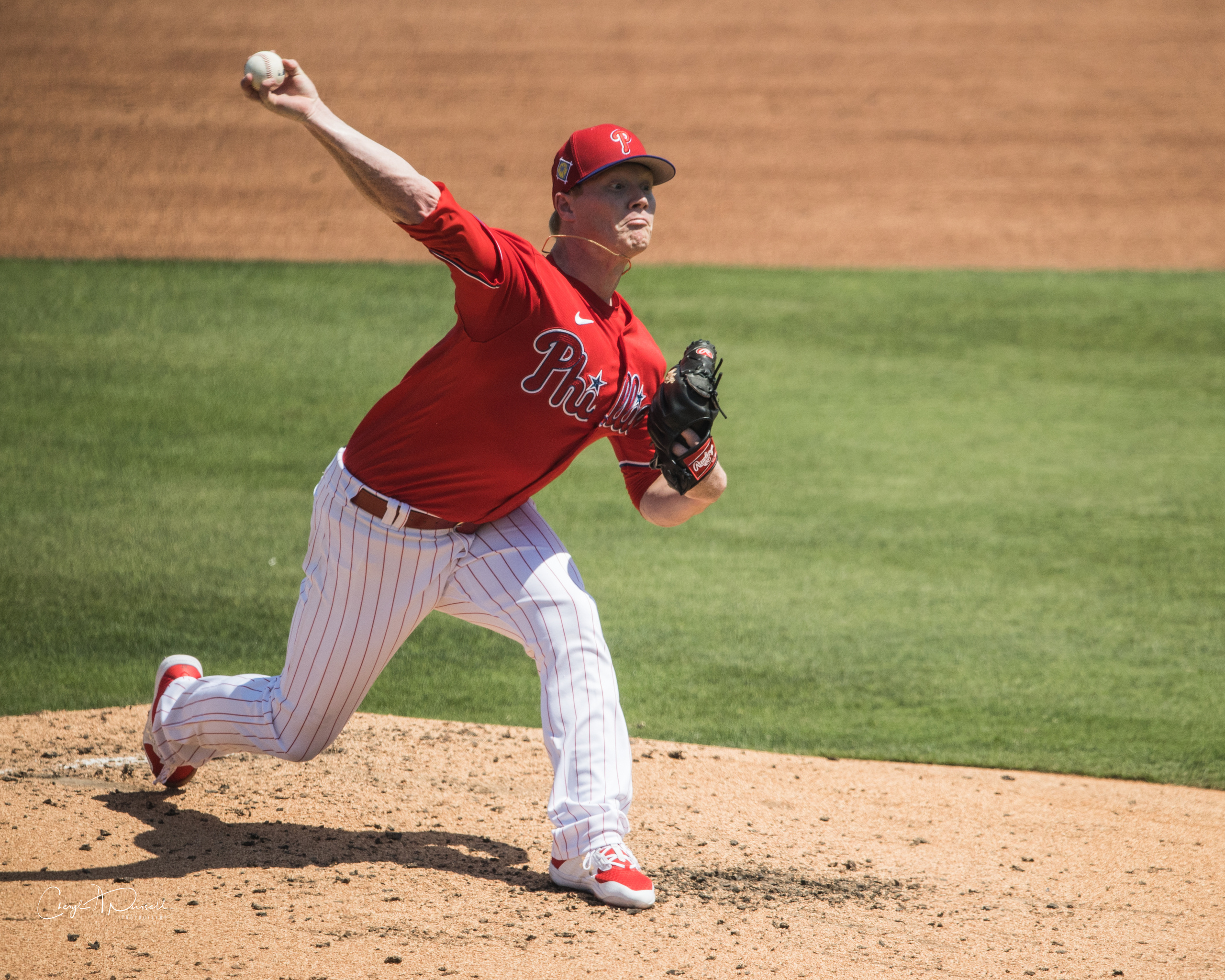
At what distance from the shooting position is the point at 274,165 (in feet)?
56.3

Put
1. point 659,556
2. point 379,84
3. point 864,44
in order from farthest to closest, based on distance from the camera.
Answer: point 864,44 → point 379,84 → point 659,556

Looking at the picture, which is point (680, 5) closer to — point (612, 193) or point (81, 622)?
point (81, 622)

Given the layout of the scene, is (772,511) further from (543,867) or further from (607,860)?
Answer: (607,860)

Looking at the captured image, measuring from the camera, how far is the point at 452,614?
139 inches

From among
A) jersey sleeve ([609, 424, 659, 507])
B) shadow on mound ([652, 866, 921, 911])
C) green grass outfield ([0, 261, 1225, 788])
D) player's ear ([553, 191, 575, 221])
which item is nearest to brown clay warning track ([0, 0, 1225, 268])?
green grass outfield ([0, 261, 1225, 788])

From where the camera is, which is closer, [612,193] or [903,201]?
[612,193]

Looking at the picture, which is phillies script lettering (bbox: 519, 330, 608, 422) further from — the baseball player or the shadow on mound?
the shadow on mound

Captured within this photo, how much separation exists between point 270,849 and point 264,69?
2.01m

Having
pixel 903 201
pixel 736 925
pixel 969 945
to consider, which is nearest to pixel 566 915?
pixel 736 925

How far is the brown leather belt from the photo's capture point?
342cm

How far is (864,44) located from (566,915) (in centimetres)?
1960

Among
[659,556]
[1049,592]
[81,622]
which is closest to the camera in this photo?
[81,622]

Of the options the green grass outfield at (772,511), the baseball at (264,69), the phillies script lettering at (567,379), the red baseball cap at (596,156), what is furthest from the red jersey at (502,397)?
the green grass outfield at (772,511)

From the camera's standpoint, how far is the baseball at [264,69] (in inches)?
112
